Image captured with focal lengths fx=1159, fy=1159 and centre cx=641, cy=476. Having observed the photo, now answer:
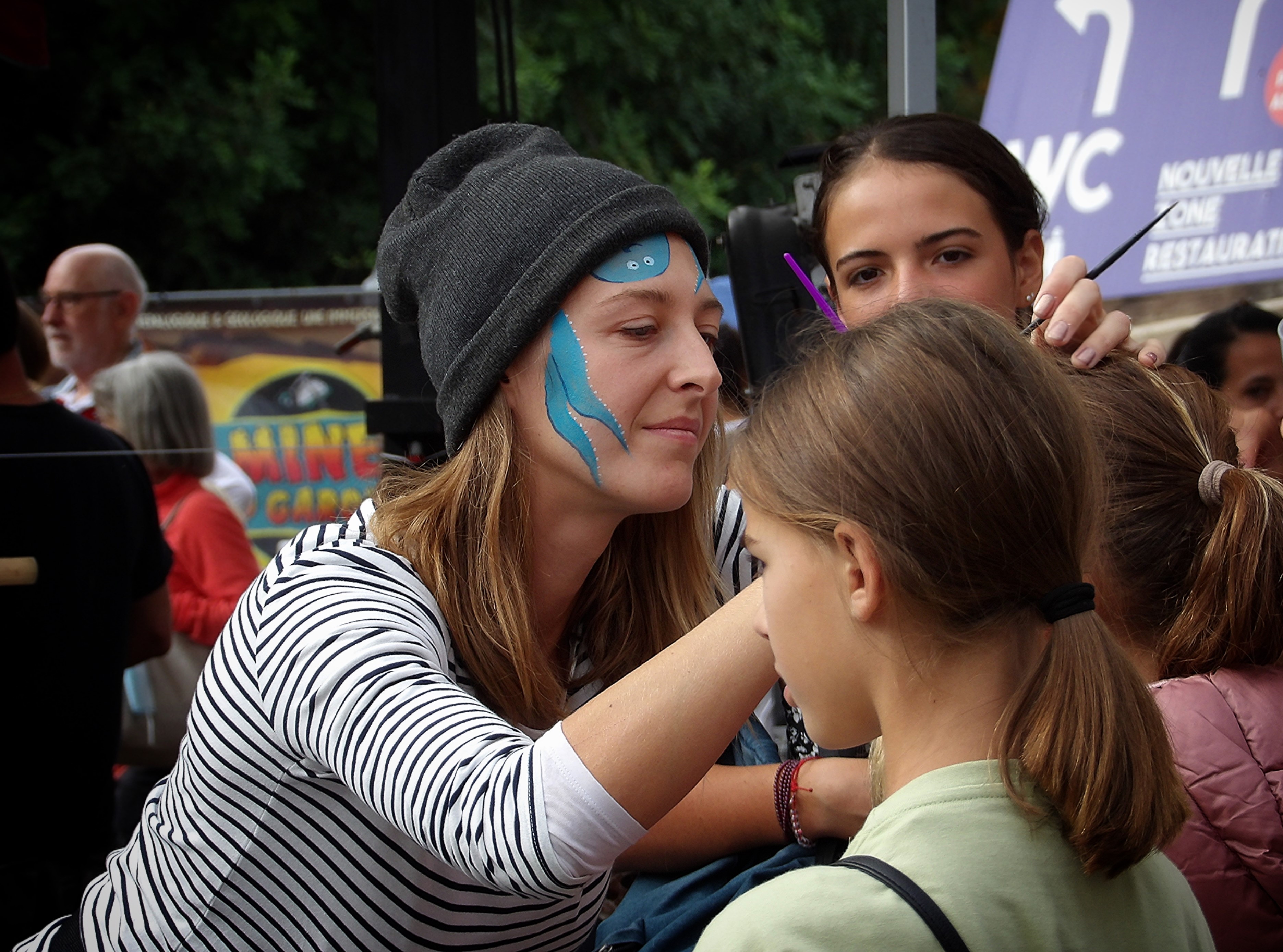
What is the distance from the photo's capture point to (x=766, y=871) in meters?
1.35

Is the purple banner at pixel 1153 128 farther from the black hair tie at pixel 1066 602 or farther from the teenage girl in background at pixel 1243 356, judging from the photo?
the black hair tie at pixel 1066 602

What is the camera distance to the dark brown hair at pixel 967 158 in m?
1.67

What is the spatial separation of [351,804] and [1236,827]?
2.91 feet

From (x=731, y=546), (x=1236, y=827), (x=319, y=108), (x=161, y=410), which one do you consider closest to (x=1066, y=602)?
(x=1236, y=827)

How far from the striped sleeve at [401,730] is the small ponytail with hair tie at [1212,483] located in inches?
29.8

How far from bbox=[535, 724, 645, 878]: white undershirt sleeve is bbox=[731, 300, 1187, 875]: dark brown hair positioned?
261 mm

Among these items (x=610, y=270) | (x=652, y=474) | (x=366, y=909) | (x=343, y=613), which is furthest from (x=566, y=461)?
(x=366, y=909)

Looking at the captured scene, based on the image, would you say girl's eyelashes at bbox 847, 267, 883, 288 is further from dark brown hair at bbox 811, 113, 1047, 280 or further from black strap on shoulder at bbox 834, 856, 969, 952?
black strap on shoulder at bbox 834, 856, 969, 952

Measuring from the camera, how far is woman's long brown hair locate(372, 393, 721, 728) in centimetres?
125

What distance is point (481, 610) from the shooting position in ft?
4.11

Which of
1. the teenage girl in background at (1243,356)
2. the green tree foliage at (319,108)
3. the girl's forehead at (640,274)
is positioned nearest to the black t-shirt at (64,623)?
the green tree foliage at (319,108)

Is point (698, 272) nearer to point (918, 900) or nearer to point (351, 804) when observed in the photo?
point (351, 804)

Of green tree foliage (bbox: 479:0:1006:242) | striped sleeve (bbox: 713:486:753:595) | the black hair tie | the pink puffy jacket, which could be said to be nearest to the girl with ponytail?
the black hair tie

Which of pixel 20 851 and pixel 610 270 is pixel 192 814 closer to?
pixel 610 270
